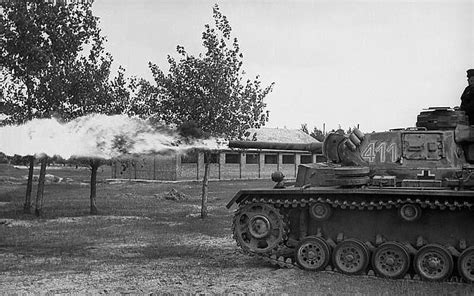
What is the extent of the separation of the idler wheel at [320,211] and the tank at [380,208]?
2cm

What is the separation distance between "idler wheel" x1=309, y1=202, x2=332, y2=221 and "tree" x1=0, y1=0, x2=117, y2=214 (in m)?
12.5

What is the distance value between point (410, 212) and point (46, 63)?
51.1 ft

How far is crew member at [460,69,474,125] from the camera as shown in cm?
1305

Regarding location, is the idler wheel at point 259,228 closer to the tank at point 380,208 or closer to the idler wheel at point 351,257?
the tank at point 380,208

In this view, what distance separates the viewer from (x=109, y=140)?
21.4 metres

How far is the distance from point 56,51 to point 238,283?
15.0m

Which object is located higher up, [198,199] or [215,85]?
[215,85]

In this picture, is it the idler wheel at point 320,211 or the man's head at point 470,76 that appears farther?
the man's head at point 470,76

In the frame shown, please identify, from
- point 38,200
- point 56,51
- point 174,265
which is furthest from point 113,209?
point 174,265

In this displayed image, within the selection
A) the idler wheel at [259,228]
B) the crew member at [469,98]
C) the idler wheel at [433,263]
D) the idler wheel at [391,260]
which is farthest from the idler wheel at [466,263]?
the idler wheel at [259,228]

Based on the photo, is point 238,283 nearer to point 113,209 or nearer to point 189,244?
point 189,244

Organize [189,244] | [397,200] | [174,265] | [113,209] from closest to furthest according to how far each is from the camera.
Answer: [397,200]
[174,265]
[189,244]
[113,209]

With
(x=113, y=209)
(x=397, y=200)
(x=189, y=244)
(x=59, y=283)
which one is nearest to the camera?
(x=59, y=283)

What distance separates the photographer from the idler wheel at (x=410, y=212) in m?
12.1
